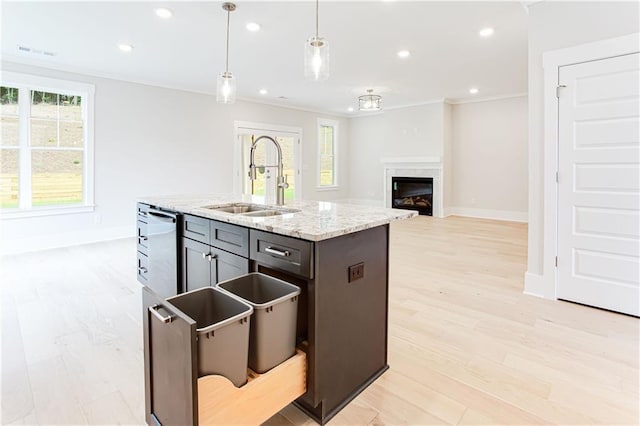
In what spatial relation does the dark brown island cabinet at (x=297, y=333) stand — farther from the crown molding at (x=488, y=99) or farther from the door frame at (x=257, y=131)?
the crown molding at (x=488, y=99)

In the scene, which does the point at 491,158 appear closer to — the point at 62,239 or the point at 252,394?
the point at 252,394

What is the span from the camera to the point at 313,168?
29.3 feet

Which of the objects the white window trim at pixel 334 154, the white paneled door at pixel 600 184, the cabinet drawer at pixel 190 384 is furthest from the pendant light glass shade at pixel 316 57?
the white window trim at pixel 334 154

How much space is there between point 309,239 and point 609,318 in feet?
8.61

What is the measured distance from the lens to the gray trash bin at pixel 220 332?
1.18 metres

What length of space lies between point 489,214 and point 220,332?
757 centimetres

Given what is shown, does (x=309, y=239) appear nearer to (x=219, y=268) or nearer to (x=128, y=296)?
(x=219, y=268)

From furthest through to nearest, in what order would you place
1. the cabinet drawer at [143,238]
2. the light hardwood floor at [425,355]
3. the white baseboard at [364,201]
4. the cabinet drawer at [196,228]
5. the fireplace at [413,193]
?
the white baseboard at [364,201] → the fireplace at [413,193] → the cabinet drawer at [143,238] → the cabinet drawer at [196,228] → the light hardwood floor at [425,355]

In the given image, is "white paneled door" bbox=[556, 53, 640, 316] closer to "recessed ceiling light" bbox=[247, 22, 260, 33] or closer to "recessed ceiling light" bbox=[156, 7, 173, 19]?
"recessed ceiling light" bbox=[247, 22, 260, 33]

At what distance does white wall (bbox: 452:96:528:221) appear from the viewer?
23.2ft

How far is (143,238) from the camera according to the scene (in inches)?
119

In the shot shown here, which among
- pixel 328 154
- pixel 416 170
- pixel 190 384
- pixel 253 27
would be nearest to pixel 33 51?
pixel 253 27

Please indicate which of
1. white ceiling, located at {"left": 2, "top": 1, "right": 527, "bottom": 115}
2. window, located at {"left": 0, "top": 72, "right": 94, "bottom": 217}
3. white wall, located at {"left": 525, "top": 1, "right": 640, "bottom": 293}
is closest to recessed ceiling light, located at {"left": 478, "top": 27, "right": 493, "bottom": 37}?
white ceiling, located at {"left": 2, "top": 1, "right": 527, "bottom": 115}

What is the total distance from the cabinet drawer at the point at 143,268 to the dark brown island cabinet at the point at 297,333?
1.12m
